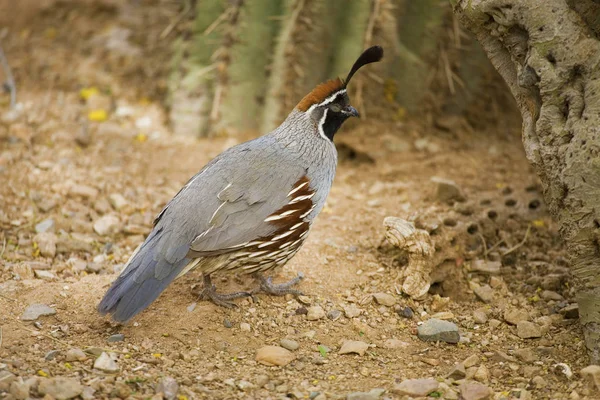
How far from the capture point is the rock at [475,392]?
3.44 m

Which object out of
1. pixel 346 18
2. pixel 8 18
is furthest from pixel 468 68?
pixel 8 18

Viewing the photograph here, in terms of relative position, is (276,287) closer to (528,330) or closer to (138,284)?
(138,284)

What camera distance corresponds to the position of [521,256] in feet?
16.6

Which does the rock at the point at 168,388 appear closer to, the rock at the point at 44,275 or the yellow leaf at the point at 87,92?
the rock at the point at 44,275

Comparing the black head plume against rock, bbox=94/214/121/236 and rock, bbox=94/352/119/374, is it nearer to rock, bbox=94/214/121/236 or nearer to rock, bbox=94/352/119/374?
rock, bbox=94/214/121/236

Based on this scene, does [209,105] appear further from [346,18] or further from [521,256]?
[521,256]

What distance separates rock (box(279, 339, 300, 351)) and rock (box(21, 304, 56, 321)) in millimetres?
1279

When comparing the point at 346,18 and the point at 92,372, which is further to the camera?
the point at 346,18

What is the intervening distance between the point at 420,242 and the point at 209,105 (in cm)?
288

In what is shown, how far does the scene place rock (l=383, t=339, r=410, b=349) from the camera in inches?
158

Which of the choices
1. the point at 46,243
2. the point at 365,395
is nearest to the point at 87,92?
the point at 46,243

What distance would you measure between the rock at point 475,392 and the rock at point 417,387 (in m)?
0.13

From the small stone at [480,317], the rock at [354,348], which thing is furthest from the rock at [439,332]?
the rock at [354,348]

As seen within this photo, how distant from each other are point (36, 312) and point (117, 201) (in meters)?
1.67
